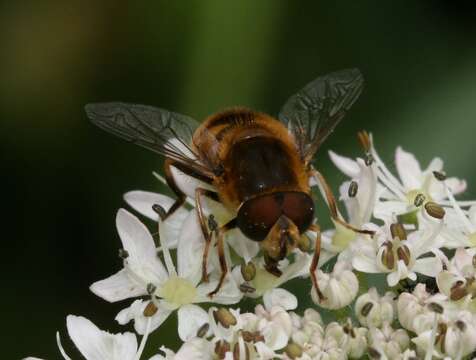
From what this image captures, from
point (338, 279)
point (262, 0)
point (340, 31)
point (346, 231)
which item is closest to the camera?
point (338, 279)

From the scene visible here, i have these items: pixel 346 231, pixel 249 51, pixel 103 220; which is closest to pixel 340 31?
pixel 249 51

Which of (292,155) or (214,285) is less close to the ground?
(292,155)

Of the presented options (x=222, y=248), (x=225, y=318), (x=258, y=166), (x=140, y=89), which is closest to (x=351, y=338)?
(x=225, y=318)

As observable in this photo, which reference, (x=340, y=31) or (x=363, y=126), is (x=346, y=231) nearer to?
(x=363, y=126)

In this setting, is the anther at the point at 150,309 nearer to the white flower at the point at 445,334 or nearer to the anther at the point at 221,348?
the anther at the point at 221,348

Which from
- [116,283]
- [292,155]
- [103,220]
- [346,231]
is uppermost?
[292,155]

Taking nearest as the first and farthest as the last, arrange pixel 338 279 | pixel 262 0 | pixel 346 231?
pixel 338 279
pixel 346 231
pixel 262 0

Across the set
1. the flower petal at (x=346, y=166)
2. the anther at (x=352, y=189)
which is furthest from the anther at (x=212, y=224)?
the flower petal at (x=346, y=166)
